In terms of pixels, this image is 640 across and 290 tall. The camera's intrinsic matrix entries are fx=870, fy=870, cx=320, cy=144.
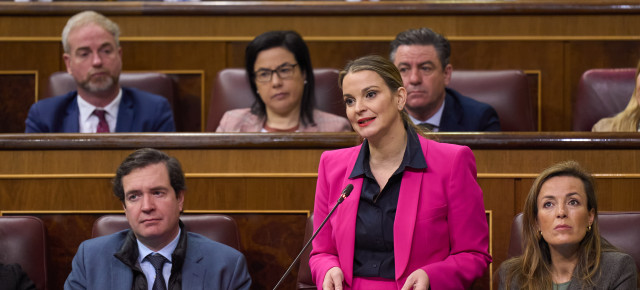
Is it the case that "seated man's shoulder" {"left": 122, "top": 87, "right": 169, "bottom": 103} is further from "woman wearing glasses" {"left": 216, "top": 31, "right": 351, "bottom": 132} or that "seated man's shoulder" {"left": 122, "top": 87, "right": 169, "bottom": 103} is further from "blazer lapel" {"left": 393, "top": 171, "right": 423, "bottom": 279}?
"blazer lapel" {"left": 393, "top": 171, "right": 423, "bottom": 279}

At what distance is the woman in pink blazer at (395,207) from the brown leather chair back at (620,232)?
6.3 inches

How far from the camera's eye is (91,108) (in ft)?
5.12

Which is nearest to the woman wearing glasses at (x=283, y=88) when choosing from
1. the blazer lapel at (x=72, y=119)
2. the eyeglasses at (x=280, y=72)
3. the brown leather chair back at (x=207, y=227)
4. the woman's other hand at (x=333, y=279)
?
the eyeglasses at (x=280, y=72)

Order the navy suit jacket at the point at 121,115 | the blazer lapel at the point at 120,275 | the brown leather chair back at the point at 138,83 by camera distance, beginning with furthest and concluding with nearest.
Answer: the brown leather chair back at the point at 138,83 < the navy suit jacket at the point at 121,115 < the blazer lapel at the point at 120,275

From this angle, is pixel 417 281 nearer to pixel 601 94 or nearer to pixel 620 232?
pixel 620 232

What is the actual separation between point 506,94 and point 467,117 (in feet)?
0.47

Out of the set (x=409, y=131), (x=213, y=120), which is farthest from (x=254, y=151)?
(x=213, y=120)

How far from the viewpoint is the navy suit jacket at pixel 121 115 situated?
5.08 feet

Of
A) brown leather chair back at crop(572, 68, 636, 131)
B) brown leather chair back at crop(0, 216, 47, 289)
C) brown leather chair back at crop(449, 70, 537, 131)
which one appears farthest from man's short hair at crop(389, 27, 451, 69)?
brown leather chair back at crop(0, 216, 47, 289)

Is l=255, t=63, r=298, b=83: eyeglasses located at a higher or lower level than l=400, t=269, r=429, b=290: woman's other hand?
higher

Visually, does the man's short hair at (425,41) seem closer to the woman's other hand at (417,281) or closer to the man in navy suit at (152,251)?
the man in navy suit at (152,251)

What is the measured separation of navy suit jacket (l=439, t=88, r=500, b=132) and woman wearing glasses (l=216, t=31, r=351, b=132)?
0.17 meters

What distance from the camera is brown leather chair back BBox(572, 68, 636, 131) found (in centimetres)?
157

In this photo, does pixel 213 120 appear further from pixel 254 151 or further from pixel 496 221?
pixel 496 221
